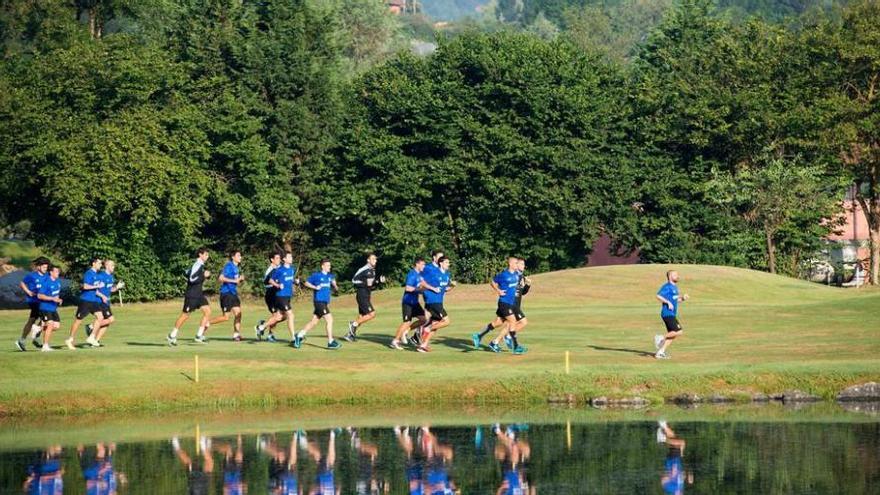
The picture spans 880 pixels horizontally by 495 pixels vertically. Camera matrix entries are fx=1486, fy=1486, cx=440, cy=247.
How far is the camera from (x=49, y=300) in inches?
1526

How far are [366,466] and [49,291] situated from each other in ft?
52.1

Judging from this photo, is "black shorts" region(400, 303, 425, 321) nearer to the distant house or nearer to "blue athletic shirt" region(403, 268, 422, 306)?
"blue athletic shirt" region(403, 268, 422, 306)

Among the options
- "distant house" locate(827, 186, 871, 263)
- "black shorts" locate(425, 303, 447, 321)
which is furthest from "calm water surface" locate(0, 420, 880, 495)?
"distant house" locate(827, 186, 871, 263)

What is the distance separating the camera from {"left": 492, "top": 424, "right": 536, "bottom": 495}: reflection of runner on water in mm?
23469

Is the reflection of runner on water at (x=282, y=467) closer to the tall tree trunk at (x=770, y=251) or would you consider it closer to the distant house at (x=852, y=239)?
the tall tree trunk at (x=770, y=251)

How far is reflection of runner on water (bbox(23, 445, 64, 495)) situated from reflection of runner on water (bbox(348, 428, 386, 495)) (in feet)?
15.7

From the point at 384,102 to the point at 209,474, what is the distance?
5212 centimetres

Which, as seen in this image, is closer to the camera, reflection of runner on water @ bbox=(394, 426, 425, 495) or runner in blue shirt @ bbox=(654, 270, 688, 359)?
reflection of runner on water @ bbox=(394, 426, 425, 495)

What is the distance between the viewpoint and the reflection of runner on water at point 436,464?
23.5m

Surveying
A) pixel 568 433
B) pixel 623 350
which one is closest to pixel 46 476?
pixel 568 433

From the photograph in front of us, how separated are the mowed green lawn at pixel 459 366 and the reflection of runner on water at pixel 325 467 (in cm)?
538

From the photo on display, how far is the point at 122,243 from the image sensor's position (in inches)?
2749

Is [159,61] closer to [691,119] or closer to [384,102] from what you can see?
[384,102]

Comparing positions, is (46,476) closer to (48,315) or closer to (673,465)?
(673,465)
